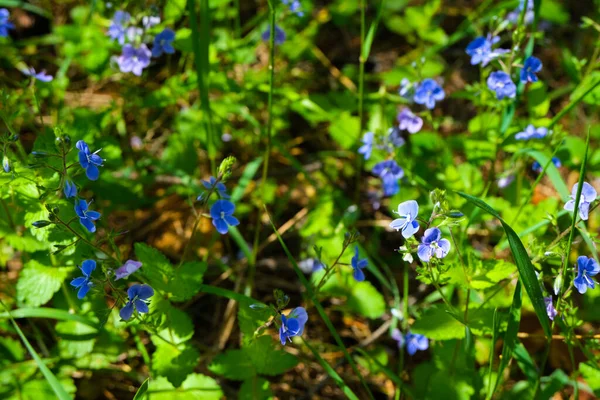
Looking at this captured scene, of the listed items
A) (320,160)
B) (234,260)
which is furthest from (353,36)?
(234,260)

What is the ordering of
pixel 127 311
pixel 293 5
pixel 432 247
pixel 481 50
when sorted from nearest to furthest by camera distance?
1. pixel 432 247
2. pixel 127 311
3. pixel 481 50
4. pixel 293 5

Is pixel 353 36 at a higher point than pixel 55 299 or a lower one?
higher

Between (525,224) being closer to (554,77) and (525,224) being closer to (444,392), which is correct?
(444,392)

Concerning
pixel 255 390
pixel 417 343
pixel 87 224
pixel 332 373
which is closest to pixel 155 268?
pixel 87 224

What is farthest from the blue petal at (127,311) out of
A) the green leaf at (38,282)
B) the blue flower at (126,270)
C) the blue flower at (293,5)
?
the blue flower at (293,5)

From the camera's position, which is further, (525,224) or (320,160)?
(320,160)

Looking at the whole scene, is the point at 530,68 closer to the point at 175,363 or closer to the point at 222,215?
the point at 222,215

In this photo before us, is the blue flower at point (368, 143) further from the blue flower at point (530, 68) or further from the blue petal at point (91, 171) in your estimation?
the blue petal at point (91, 171)
